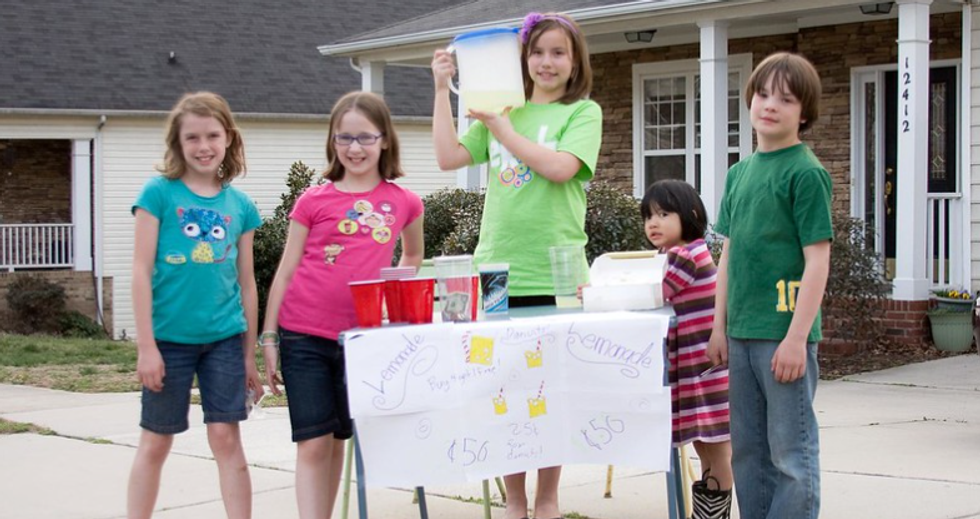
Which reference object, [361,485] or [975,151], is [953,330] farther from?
[361,485]

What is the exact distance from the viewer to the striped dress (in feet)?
16.2

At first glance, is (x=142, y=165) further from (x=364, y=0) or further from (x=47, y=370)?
(x=47, y=370)

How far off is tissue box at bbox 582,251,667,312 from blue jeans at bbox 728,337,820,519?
34 cm

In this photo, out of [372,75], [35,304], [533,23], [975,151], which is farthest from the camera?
[35,304]

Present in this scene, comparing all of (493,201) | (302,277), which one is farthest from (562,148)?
(302,277)

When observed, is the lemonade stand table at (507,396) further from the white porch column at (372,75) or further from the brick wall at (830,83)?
the white porch column at (372,75)

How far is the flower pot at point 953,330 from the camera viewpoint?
37.7 feet

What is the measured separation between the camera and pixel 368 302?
427 cm

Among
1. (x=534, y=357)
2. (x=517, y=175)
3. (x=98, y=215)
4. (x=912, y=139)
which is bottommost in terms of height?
(x=534, y=357)

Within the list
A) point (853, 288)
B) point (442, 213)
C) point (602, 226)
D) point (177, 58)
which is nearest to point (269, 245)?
point (442, 213)

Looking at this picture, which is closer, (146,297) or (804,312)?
(804,312)

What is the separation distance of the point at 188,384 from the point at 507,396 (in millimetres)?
1162

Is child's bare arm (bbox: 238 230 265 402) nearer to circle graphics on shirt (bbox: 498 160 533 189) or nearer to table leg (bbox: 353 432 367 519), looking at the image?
table leg (bbox: 353 432 367 519)

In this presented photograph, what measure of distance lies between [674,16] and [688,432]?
8.94 metres
